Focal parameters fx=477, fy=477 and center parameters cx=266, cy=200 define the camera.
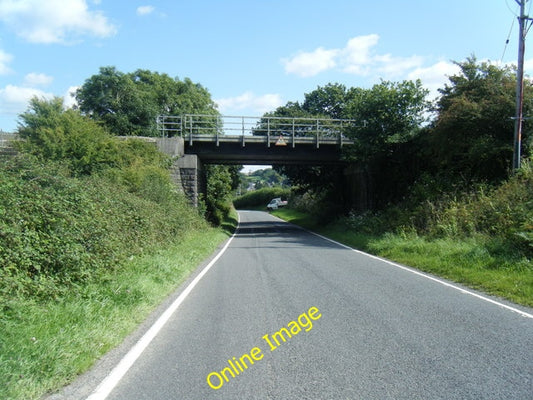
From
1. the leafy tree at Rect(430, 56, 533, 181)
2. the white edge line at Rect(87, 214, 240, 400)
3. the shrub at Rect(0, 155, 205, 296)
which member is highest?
the leafy tree at Rect(430, 56, 533, 181)

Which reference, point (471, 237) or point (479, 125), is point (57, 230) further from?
point (479, 125)

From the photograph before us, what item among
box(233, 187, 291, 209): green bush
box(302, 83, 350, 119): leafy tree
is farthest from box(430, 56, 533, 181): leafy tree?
box(233, 187, 291, 209): green bush

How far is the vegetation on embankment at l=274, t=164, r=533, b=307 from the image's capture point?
1011cm

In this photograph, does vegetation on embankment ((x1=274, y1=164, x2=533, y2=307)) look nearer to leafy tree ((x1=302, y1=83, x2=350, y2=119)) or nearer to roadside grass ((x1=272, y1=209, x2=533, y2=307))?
roadside grass ((x1=272, y1=209, x2=533, y2=307))

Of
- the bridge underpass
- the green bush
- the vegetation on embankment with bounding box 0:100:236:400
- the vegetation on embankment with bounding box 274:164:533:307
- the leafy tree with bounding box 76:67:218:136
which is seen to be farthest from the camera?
the green bush

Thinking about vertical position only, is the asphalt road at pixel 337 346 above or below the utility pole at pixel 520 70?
below

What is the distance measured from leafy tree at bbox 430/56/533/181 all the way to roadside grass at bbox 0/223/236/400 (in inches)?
546

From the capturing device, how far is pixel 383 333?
618 cm

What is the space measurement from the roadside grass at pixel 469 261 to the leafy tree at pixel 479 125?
14.8 ft

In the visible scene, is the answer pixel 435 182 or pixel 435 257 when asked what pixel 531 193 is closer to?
pixel 435 257

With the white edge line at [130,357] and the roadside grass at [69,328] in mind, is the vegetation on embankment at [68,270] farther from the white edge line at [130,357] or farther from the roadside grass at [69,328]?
the white edge line at [130,357]

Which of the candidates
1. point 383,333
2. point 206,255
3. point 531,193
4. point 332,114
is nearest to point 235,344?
point 383,333

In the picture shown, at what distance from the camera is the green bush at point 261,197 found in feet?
287

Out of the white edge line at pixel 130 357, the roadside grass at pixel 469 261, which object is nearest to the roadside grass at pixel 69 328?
the white edge line at pixel 130 357
